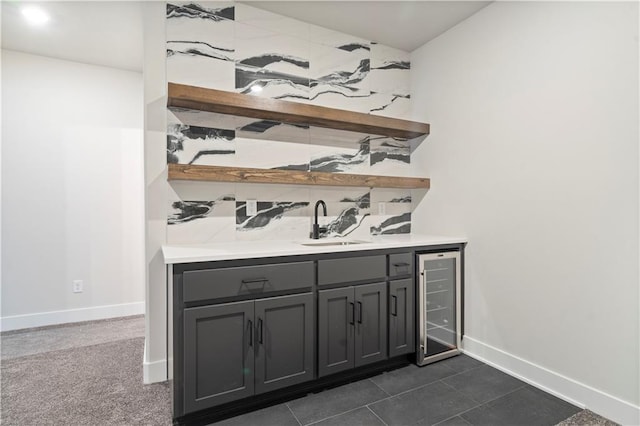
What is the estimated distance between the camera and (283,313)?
6.61 ft

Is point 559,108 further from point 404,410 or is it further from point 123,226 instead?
point 123,226

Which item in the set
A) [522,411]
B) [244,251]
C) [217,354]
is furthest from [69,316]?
[522,411]

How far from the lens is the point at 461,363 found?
2.56 metres

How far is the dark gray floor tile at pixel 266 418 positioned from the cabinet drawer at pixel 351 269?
30.5 inches

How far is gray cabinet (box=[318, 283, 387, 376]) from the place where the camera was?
7.06 feet

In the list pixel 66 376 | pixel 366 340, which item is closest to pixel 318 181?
pixel 366 340

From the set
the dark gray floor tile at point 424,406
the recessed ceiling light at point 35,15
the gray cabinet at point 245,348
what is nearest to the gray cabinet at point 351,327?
the gray cabinet at point 245,348

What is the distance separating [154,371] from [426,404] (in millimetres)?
1829

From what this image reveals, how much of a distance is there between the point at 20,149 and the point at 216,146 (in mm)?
2279

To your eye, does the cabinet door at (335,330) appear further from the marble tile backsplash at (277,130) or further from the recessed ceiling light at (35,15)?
the recessed ceiling light at (35,15)

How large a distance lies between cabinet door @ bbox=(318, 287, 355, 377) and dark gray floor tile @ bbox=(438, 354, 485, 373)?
842mm

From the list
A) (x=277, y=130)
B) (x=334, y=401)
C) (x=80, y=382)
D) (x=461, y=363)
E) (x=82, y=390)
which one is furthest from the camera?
(x=277, y=130)

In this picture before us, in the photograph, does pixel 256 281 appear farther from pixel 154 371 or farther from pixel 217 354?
pixel 154 371

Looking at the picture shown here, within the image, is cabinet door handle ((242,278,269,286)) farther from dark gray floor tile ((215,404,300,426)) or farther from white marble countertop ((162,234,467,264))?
dark gray floor tile ((215,404,300,426))
